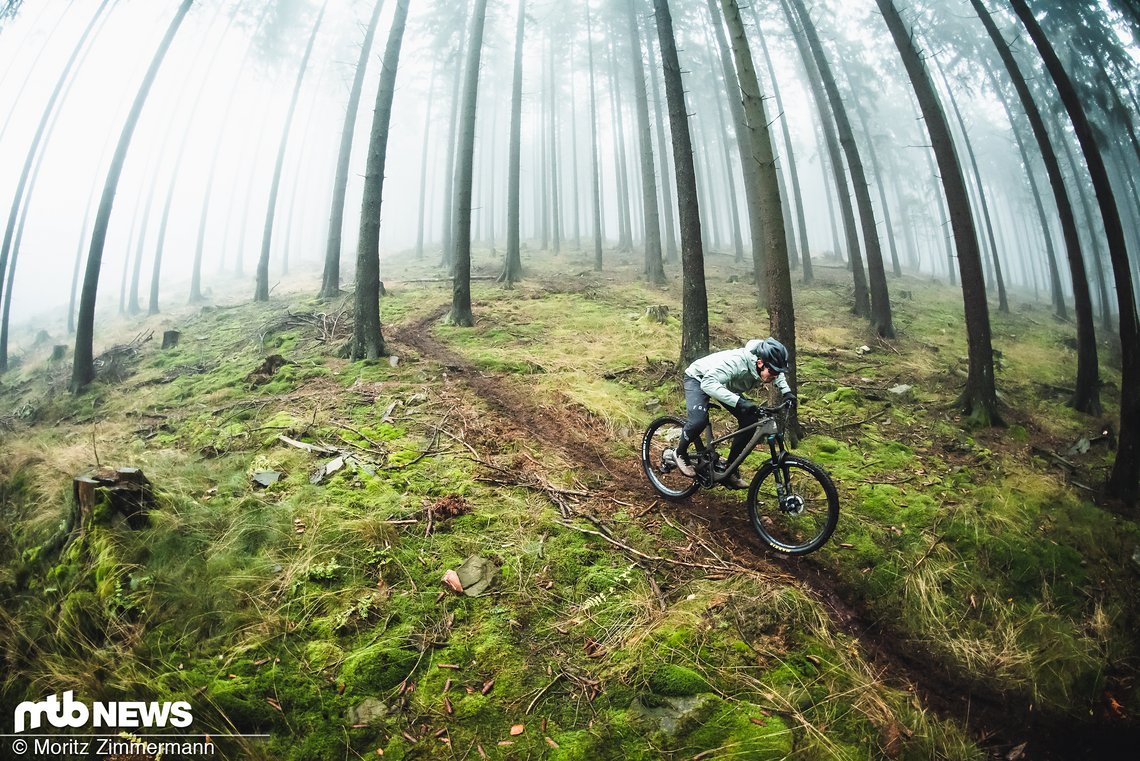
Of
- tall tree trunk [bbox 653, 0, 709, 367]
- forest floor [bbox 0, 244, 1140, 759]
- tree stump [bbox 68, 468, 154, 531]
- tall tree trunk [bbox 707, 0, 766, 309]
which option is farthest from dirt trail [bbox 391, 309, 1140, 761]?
tall tree trunk [bbox 707, 0, 766, 309]

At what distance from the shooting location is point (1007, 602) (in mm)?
4172

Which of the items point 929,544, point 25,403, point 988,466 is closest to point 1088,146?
point 988,466

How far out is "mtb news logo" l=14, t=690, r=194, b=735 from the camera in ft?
8.77

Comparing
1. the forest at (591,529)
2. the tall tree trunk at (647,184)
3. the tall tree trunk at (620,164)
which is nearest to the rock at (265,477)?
the forest at (591,529)

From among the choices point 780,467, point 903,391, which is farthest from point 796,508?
point 903,391

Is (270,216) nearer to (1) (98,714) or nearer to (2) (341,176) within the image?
(2) (341,176)

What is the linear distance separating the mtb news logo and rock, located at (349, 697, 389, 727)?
981mm

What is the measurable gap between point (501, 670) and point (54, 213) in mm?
110320

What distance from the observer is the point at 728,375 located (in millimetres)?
5195

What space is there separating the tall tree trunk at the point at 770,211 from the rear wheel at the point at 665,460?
7.14 feet

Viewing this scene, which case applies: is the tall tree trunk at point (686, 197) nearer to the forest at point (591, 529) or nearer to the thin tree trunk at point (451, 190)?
the forest at point (591, 529)

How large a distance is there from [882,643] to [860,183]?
13.6 m

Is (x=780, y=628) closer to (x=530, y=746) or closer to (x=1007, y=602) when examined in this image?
(x=530, y=746)

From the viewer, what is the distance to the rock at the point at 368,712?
110 inches
